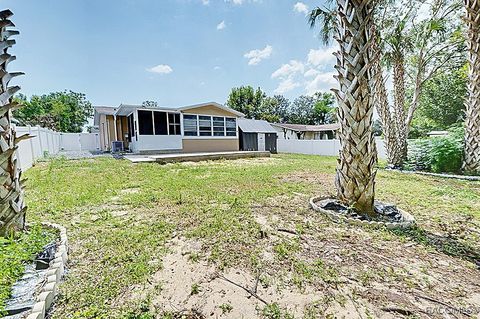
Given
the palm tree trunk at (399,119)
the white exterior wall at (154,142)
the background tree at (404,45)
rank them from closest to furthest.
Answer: the background tree at (404,45) < the palm tree trunk at (399,119) < the white exterior wall at (154,142)

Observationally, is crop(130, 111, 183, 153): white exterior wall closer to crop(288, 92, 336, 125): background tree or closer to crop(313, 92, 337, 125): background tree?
crop(288, 92, 336, 125): background tree

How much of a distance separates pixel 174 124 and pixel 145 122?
1773 millimetres

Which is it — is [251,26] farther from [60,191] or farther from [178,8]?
[60,191]

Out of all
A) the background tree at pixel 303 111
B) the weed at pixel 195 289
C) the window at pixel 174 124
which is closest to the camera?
the weed at pixel 195 289

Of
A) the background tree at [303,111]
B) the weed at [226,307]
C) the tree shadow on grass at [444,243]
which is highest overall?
the background tree at [303,111]

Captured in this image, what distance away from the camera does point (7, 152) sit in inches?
93.4

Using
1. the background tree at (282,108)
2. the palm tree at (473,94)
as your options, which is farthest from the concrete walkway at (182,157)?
the background tree at (282,108)

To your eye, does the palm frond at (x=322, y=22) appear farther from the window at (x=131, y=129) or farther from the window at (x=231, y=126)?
the window at (x=131, y=129)

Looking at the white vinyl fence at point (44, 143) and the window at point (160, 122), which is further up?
the window at point (160, 122)

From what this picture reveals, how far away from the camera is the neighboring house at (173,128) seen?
14.0 m

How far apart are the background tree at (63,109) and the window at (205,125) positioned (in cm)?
2497

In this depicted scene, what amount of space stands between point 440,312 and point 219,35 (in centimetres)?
1667

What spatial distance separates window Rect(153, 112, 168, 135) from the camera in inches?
563

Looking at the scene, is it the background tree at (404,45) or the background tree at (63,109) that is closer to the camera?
the background tree at (404,45)
